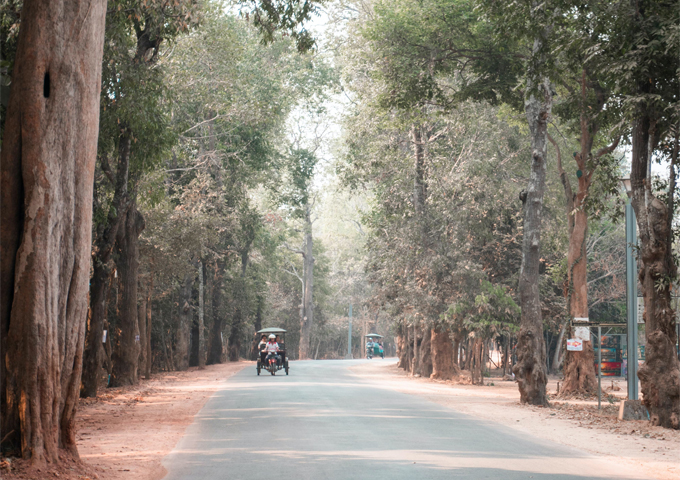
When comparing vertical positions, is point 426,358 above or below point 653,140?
below

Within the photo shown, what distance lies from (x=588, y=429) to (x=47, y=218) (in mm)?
10416

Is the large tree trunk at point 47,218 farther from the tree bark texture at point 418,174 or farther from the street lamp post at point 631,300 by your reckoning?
the tree bark texture at point 418,174

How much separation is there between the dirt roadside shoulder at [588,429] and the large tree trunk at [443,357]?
799cm

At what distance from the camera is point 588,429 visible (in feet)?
45.1

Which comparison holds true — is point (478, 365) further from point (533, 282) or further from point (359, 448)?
point (359, 448)

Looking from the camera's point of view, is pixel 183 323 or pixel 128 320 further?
pixel 183 323

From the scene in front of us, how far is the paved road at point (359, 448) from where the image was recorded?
27.4 feet

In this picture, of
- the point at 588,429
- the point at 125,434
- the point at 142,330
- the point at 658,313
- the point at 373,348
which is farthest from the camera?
the point at 373,348

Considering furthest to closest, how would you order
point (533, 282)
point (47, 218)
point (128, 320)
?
point (128, 320), point (533, 282), point (47, 218)

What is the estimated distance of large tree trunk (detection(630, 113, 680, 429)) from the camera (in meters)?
13.7

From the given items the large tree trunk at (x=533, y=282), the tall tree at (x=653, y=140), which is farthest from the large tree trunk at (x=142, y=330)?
the tall tree at (x=653, y=140)

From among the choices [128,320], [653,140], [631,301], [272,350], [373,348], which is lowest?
[373,348]

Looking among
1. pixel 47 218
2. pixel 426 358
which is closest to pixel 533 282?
pixel 47 218

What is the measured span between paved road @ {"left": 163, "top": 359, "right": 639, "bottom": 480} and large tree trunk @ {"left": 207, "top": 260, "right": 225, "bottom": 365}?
2567 centimetres
